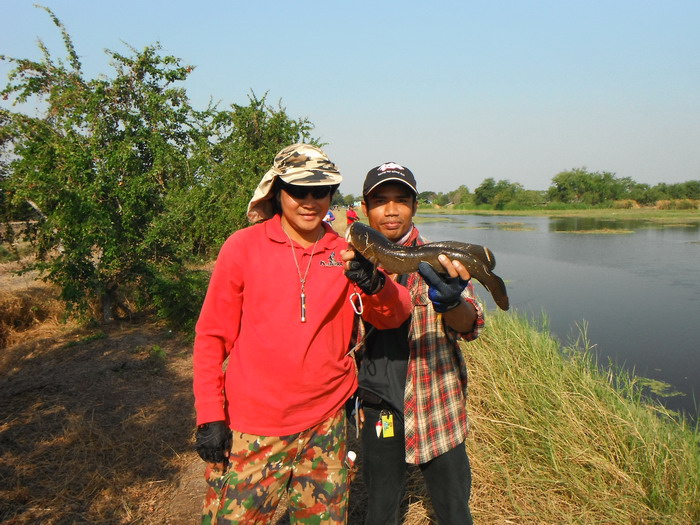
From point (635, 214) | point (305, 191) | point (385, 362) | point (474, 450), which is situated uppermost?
point (305, 191)

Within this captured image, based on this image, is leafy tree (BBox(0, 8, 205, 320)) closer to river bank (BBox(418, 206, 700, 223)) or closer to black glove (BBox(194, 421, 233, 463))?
black glove (BBox(194, 421, 233, 463))

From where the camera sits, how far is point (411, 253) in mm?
2135

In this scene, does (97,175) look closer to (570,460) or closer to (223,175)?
(223,175)

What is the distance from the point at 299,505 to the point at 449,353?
3.21 ft

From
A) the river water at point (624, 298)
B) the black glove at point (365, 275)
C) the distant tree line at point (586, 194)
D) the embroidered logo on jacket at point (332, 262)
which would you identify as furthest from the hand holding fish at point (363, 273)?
the distant tree line at point (586, 194)

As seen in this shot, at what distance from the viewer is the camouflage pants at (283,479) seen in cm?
189

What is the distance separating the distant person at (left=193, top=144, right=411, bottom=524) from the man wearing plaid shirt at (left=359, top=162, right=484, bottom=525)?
211 millimetres

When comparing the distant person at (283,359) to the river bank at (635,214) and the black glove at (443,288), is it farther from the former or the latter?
the river bank at (635,214)

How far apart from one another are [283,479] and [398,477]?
2.15ft

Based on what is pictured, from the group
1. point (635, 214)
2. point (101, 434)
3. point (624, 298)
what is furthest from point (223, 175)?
point (635, 214)

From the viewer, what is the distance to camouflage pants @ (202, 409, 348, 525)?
1893mm

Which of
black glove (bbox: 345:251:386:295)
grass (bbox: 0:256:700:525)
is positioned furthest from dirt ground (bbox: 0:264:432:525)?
black glove (bbox: 345:251:386:295)

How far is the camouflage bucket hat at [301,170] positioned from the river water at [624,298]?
5.75 metres

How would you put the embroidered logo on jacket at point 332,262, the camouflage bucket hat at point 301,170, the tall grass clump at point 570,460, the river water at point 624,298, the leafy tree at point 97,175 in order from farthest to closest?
1. the river water at point 624,298
2. the leafy tree at point 97,175
3. the tall grass clump at point 570,460
4. the embroidered logo on jacket at point 332,262
5. the camouflage bucket hat at point 301,170
